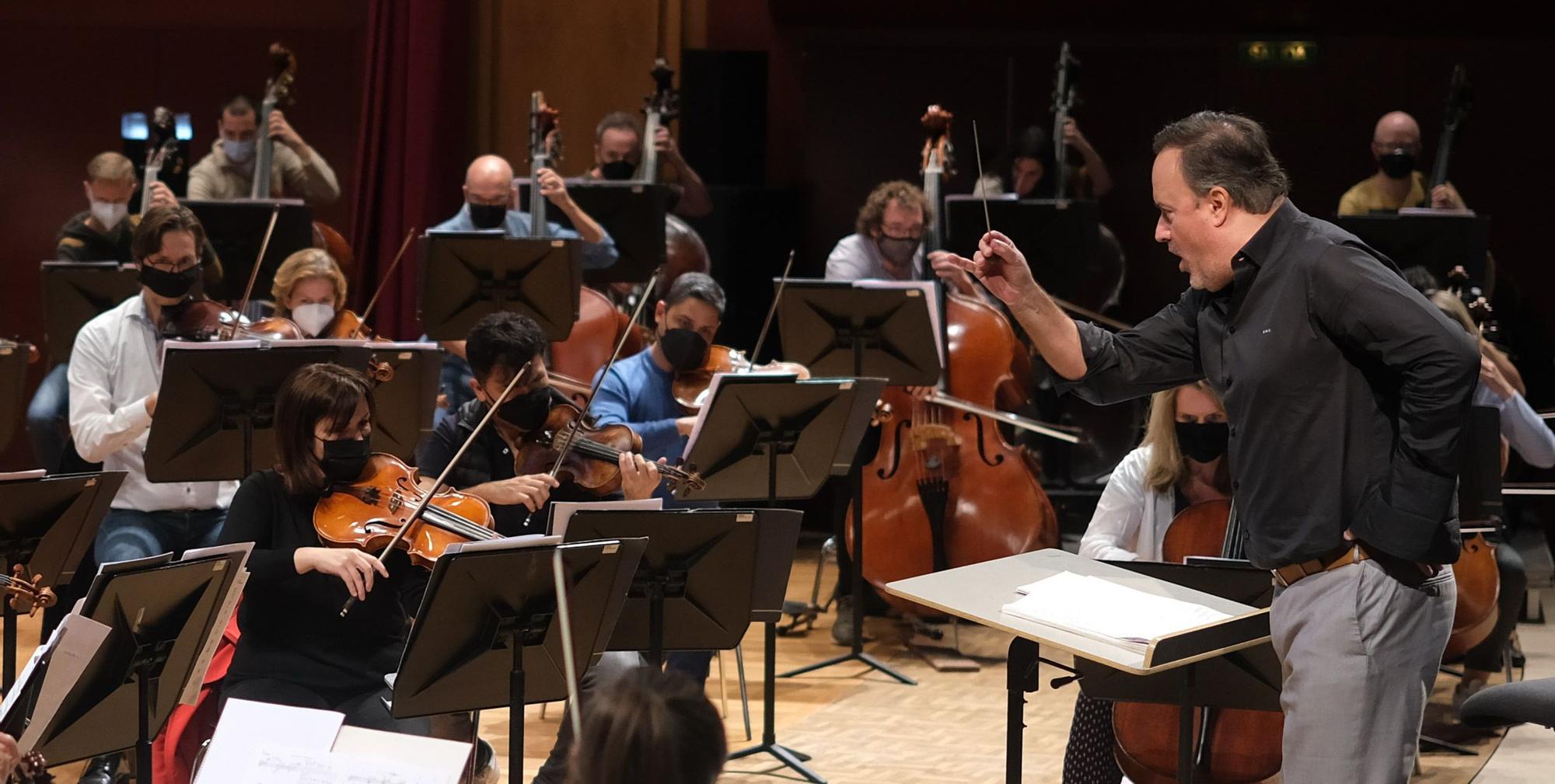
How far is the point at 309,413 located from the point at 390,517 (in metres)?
0.25

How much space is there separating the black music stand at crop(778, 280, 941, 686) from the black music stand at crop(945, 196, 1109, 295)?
93 centimetres

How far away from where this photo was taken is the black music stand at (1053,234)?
609 centimetres

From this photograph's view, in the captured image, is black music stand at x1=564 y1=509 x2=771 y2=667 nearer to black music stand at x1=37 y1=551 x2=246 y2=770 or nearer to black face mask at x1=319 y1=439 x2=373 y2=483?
black face mask at x1=319 y1=439 x2=373 y2=483

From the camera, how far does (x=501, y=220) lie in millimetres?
6184

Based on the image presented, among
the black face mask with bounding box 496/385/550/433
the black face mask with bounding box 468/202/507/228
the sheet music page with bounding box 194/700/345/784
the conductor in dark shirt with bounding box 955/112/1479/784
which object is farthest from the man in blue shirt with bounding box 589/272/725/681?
the conductor in dark shirt with bounding box 955/112/1479/784

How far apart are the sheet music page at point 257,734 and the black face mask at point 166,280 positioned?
2046mm

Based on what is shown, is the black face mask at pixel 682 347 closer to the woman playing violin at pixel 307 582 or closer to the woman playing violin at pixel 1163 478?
the woman playing violin at pixel 1163 478

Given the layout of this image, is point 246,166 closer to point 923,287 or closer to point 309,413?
point 923,287

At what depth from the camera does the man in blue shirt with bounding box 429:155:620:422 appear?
19.1 feet

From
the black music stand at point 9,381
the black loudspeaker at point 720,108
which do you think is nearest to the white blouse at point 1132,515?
the black music stand at point 9,381

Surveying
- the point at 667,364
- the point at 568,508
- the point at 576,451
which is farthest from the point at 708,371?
the point at 568,508

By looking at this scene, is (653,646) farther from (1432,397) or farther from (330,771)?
(1432,397)

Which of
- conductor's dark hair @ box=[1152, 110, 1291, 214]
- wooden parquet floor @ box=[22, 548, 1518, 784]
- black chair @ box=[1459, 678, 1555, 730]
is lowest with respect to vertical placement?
wooden parquet floor @ box=[22, 548, 1518, 784]

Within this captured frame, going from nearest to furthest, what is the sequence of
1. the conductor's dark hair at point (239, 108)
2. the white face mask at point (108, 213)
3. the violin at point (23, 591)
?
the violin at point (23, 591), the white face mask at point (108, 213), the conductor's dark hair at point (239, 108)
